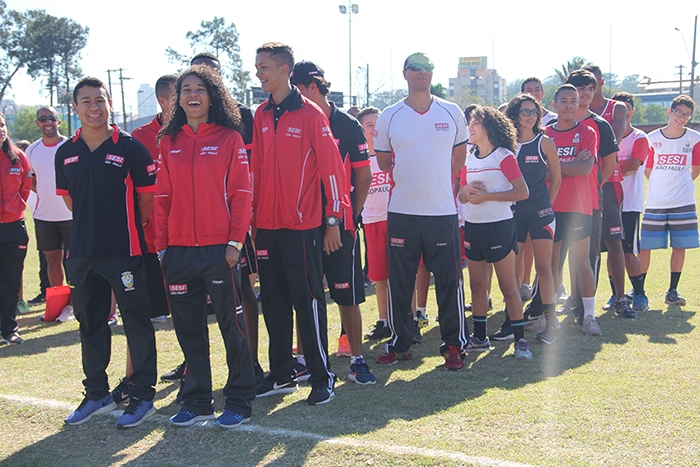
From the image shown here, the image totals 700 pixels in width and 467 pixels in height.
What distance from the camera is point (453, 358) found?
225 inches

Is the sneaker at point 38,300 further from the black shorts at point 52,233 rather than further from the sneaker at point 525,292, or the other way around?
the sneaker at point 525,292

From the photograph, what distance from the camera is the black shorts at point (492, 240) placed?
6.04 meters

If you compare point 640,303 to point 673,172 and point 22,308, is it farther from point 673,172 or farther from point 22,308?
point 22,308

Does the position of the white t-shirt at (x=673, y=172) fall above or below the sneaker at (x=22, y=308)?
above

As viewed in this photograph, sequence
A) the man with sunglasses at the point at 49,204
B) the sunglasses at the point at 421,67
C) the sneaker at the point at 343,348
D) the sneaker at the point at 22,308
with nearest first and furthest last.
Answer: the sunglasses at the point at 421,67 → the sneaker at the point at 343,348 → the man with sunglasses at the point at 49,204 → the sneaker at the point at 22,308

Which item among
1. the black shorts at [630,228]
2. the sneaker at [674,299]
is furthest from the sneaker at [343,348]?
the sneaker at [674,299]

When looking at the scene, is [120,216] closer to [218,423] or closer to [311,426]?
[218,423]

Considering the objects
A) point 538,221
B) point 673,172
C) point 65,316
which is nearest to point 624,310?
point 538,221

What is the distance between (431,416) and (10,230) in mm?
5356

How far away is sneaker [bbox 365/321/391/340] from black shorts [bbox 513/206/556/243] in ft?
5.57

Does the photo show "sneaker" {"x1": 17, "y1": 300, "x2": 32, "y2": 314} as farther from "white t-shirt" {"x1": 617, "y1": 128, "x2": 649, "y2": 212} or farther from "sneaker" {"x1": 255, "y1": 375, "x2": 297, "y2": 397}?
"white t-shirt" {"x1": 617, "y1": 128, "x2": 649, "y2": 212}

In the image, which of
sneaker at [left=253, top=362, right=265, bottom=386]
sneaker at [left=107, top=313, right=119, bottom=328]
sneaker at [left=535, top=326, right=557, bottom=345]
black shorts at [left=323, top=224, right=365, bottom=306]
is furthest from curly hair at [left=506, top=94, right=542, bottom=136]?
sneaker at [left=107, top=313, right=119, bottom=328]

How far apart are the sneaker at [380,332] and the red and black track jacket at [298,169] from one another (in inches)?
90.9

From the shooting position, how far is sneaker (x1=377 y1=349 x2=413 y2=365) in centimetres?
596
